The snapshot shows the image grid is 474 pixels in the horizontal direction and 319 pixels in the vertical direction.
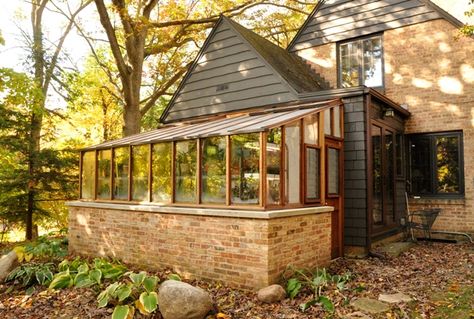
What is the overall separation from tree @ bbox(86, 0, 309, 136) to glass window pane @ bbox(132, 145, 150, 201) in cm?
537

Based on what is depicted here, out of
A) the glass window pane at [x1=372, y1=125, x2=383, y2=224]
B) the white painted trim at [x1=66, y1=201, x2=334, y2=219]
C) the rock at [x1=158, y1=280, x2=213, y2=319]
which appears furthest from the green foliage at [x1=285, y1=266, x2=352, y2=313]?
the glass window pane at [x1=372, y1=125, x2=383, y2=224]

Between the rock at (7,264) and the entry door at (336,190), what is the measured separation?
6.23 meters

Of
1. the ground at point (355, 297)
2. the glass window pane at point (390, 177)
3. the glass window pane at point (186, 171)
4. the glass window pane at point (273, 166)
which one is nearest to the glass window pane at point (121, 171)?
the glass window pane at point (186, 171)

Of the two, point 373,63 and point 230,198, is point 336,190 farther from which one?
point 373,63

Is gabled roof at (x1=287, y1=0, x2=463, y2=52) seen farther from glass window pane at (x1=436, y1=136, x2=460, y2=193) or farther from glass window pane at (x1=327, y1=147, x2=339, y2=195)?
glass window pane at (x1=327, y1=147, x2=339, y2=195)

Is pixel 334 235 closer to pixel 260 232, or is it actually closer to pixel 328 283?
pixel 328 283

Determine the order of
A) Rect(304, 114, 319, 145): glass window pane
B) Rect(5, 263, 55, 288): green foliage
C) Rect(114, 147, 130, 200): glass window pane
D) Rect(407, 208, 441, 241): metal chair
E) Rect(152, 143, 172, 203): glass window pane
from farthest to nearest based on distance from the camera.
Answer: Rect(407, 208, 441, 241): metal chair, Rect(114, 147, 130, 200): glass window pane, Rect(152, 143, 172, 203): glass window pane, Rect(304, 114, 319, 145): glass window pane, Rect(5, 263, 55, 288): green foliage

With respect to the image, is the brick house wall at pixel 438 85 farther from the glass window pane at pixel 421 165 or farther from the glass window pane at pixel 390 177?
the glass window pane at pixel 390 177

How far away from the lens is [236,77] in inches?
412

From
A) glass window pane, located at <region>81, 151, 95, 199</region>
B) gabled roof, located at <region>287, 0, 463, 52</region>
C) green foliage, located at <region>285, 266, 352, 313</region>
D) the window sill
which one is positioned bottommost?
green foliage, located at <region>285, 266, 352, 313</region>

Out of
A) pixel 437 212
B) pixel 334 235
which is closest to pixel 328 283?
pixel 334 235

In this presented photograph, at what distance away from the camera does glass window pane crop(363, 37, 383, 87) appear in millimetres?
10789

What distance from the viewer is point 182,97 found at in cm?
1169

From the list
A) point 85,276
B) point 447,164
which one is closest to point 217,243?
point 85,276
